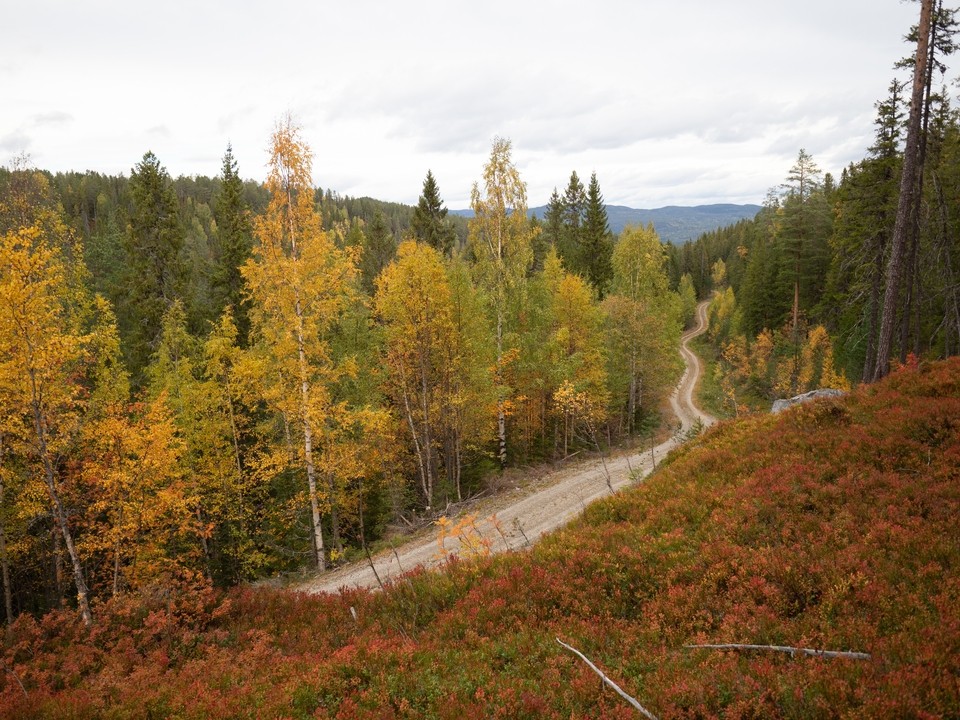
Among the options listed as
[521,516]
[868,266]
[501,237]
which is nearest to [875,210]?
[868,266]

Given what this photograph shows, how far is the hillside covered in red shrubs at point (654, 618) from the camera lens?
243 inches

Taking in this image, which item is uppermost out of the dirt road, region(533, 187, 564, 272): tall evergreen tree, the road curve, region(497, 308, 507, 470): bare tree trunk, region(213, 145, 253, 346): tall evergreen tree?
region(533, 187, 564, 272): tall evergreen tree

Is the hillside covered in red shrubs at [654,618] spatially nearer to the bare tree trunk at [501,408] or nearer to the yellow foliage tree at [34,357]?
the yellow foliage tree at [34,357]

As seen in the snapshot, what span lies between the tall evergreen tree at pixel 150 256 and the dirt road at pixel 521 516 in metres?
18.0

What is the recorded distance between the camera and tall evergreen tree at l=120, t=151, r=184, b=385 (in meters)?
26.6

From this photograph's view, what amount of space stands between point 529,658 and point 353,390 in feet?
49.7

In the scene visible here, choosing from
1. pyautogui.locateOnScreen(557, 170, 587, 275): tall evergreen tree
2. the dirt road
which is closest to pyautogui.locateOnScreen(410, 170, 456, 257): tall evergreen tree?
pyautogui.locateOnScreen(557, 170, 587, 275): tall evergreen tree

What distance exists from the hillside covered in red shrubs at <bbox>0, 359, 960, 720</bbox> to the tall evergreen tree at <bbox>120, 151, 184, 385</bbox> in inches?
719

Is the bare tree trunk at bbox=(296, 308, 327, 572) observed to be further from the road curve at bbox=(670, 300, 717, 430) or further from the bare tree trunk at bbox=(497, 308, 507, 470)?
the road curve at bbox=(670, 300, 717, 430)

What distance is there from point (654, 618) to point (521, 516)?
10.7 m

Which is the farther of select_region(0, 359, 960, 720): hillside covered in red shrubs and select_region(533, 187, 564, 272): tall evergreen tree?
select_region(533, 187, 564, 272): tall evergreen tree

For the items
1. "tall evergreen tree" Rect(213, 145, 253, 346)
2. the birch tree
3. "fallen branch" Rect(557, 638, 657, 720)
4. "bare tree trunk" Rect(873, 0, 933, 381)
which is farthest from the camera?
"tall evergreen tree" Rect(213, 145, 253, 346)

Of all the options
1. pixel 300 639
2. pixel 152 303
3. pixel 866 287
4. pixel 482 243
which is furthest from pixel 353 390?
pixel 866 287

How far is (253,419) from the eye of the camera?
23.9 m
